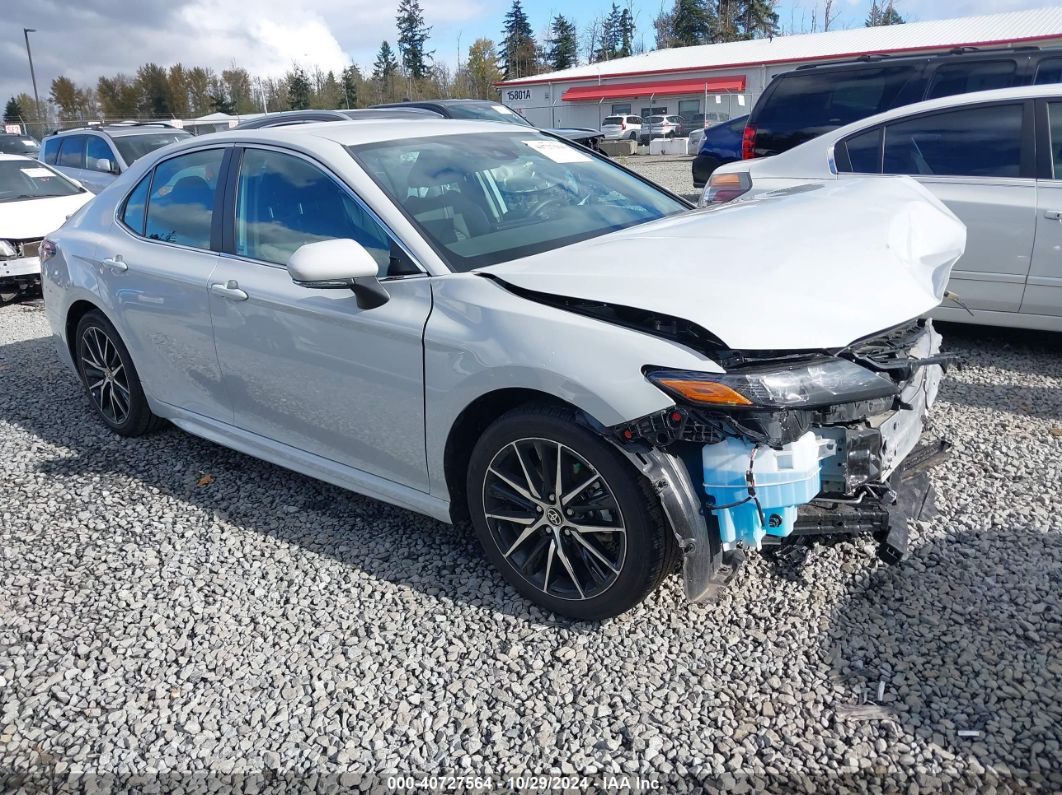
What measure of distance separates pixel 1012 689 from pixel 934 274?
56.4 inches

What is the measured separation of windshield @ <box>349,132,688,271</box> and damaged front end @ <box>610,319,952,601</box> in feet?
3.35

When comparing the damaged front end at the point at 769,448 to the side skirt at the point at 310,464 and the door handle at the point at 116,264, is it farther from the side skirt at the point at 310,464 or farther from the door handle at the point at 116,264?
the door handle at the point at 116,264

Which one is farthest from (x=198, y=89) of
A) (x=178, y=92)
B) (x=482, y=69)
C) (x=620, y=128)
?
(x=620, y=128)

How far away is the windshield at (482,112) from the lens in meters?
12.8

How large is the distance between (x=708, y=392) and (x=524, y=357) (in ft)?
2.01

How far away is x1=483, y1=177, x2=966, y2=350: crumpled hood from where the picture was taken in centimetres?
250

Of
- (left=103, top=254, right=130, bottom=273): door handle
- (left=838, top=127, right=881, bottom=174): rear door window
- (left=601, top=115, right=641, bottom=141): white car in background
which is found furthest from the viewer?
(left=601, top=115, right=641, bottom=141): white car in background

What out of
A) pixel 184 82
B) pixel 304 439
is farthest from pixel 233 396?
pixel 184 82

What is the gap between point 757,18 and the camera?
7075 centimetres

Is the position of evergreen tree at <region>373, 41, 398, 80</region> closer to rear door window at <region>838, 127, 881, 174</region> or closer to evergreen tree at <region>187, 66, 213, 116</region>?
evergreen tree at <region>187, 66, 213, 116</region>

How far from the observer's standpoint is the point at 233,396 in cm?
390

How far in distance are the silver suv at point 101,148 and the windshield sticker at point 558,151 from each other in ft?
33.3

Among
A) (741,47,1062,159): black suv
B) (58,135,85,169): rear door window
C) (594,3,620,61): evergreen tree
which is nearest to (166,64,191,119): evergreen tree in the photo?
(594,3,620,61): evergreen tree

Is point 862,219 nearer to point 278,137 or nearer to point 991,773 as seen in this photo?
point 991,773
